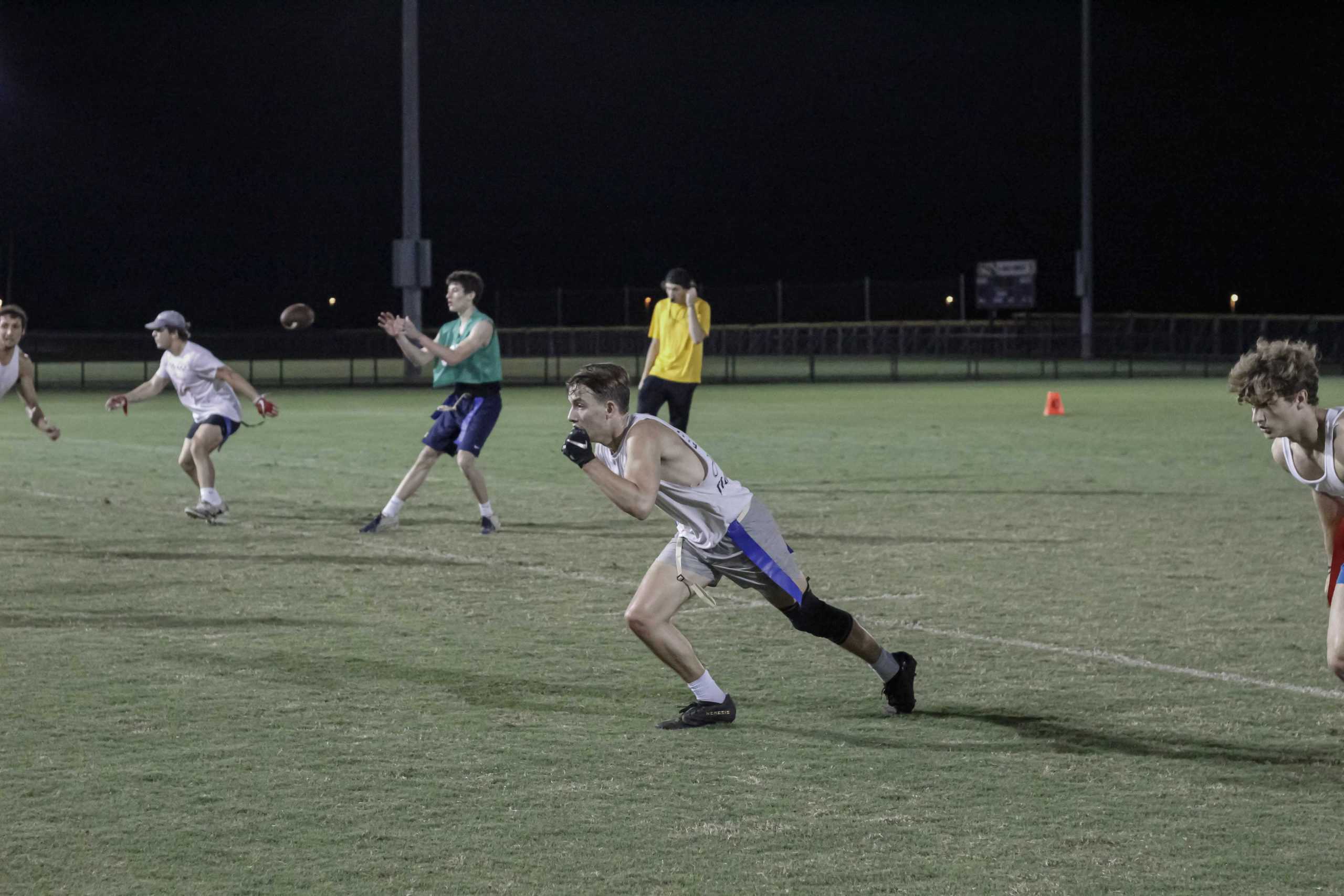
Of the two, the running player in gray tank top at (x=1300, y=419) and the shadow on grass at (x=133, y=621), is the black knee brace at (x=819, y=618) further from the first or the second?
the shadow on grass at (x=133, y=621)

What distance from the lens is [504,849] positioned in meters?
4.76

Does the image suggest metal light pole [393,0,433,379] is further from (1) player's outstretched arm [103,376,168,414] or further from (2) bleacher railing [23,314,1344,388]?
(1) player's outstretched arm [103,376,168,414]

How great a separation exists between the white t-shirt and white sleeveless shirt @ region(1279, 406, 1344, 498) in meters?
8.95

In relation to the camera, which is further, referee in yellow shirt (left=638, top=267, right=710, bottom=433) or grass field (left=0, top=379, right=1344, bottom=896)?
referee in yellow shirt (left=638, top=267, right=710, bottom=433)

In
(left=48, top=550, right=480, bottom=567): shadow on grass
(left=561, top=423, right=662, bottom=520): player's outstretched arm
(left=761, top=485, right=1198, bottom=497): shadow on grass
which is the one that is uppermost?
(left=561, top=423, right=662, bottom=520): player's outstretched arm

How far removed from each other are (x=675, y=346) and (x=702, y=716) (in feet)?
27.4

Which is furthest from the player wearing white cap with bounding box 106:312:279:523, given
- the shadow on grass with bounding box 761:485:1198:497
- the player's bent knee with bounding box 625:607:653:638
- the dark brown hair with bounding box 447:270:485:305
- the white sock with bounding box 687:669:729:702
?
the white sock with bounding box 687:669:729:702

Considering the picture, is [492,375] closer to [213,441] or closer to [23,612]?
[213,441]

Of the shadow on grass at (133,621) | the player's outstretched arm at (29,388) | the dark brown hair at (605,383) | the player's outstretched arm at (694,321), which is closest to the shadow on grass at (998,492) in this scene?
the player's outstretched arm at (694,321)

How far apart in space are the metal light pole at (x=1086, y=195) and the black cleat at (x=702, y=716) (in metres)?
38.9

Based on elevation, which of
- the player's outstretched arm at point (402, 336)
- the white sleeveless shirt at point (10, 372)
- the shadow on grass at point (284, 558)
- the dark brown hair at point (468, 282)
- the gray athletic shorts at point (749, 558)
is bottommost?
the shadow on grass at point (284, 558)

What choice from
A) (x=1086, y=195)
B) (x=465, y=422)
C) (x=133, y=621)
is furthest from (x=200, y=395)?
(x=1086, y=195)

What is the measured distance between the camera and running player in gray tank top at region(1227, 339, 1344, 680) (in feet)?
16.5

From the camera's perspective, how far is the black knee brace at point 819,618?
6258 millimetres
